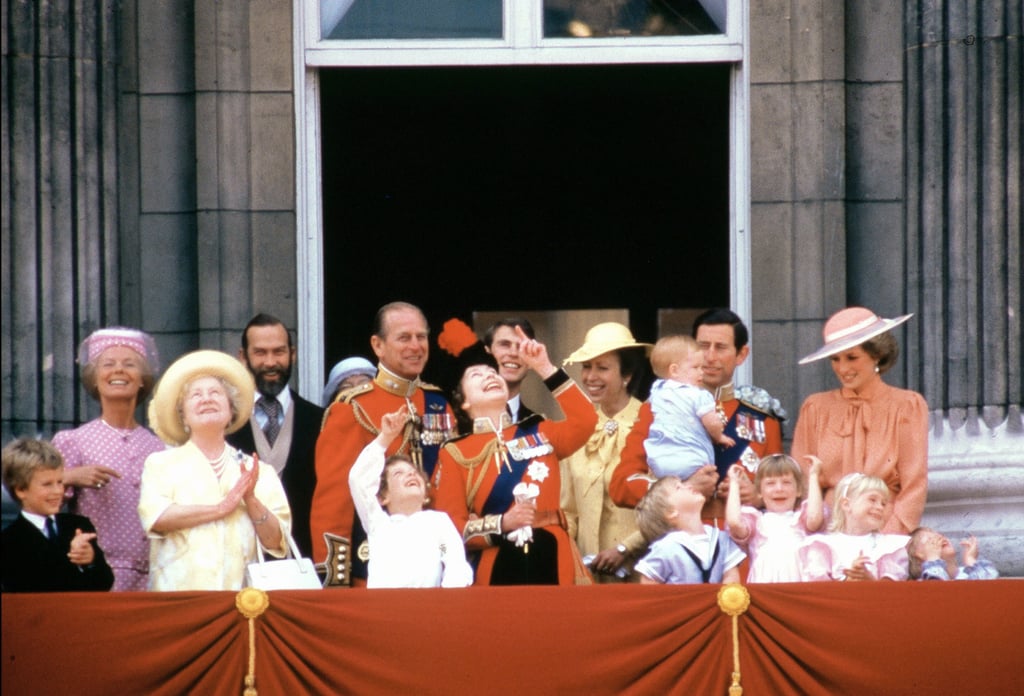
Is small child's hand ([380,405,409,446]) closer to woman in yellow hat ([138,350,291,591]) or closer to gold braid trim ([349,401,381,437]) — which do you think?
gold braid trim ([349,401,381,437])

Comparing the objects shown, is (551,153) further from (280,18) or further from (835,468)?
(835,468)

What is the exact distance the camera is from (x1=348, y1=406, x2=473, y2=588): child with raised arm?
9031 millimetres

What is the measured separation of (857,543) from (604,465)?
1.28 m

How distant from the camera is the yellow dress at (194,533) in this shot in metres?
8.95

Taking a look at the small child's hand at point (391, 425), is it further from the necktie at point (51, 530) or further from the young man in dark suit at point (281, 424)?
the necktie at point (51, 530)

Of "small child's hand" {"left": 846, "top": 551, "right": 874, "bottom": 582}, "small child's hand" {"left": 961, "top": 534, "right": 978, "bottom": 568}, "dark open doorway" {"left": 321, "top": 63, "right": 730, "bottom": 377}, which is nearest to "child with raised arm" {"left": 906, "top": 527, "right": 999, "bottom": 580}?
"small child's hand" {"left": 961, "top": 534, "right": 978, "bottom": 568}

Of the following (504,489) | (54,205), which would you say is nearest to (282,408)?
(504,489)

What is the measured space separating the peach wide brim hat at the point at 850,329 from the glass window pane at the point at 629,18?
96.1 inches

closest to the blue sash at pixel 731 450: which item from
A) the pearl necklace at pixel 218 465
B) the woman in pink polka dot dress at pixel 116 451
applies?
the pearl necklace at pixel 218 465

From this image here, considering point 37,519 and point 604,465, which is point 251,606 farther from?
point 604,465

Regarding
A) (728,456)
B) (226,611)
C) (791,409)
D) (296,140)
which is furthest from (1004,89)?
(226,611)

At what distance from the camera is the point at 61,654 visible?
28.6 ft

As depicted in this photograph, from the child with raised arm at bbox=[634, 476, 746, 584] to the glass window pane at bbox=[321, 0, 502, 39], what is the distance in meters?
3.39

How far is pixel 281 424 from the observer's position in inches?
397
